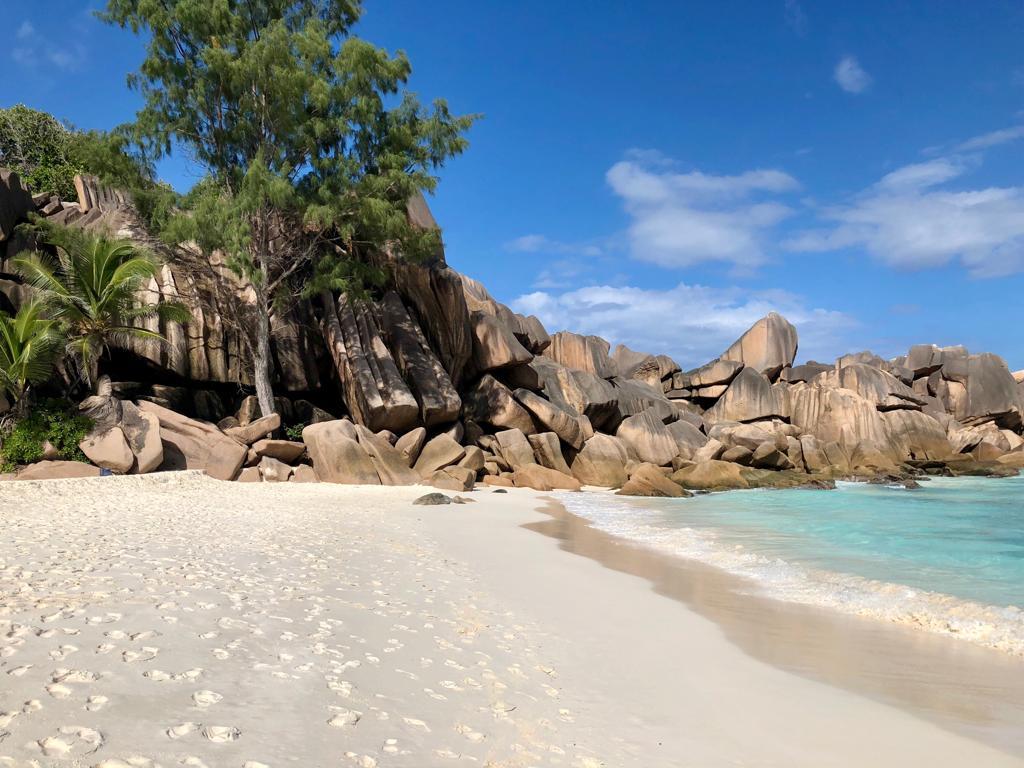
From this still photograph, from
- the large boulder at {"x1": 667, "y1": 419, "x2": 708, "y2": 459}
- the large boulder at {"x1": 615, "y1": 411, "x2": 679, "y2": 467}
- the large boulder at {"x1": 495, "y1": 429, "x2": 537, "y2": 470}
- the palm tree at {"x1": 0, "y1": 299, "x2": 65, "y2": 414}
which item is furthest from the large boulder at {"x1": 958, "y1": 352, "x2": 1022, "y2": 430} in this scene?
the palm tree at {"x1": 0, "y1": 299, "x2": 65, "y2": 414}

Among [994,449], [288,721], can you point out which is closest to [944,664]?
[288,721]

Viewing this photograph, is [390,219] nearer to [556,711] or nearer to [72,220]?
[72,220]

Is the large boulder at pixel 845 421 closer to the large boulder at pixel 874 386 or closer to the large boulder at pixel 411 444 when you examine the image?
→ the large boulder at pixel 874 386

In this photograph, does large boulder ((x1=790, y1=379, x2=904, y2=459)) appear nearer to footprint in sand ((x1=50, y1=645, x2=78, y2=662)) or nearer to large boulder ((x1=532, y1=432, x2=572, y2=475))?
large boulder ((x1=532, y1=432, x2=572, y2=475))

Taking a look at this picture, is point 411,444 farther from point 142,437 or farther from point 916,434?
point 916,434

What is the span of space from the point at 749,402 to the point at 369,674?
38.4 m

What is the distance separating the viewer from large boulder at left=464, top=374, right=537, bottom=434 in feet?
80.7

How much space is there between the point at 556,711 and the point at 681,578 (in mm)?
4807

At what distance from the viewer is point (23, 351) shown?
48.3 feet

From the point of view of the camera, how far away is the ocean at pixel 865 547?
6.39 m

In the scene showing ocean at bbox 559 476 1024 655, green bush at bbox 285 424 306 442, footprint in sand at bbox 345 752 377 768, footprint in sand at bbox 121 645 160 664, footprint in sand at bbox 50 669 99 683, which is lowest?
ocean at bbox 559 476 1024 655

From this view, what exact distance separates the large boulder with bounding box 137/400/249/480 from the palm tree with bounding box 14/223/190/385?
6.75ft

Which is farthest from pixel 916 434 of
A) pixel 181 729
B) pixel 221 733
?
pixel 181 729

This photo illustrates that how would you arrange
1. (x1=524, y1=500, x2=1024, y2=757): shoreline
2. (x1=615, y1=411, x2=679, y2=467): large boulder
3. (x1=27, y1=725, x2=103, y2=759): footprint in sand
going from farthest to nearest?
(x1=615, y1=411, x2=679, y2=467): large boulder
(x1=524, y1=500, x2=1024, y2=757): shoreline
(x1=27, y1=725, x2=103, y2=759): footprint in sand
